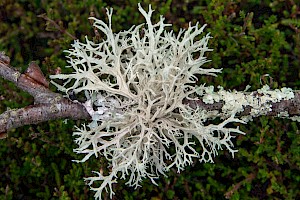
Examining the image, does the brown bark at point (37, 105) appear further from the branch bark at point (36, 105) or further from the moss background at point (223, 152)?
the moss background at point (223, 152)

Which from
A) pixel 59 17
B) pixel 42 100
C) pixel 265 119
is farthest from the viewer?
pixel 59 17

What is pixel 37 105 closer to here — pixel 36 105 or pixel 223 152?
pixel 36 105

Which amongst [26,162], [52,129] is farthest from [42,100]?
[26,162]

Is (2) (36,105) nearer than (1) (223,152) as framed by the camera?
Yes

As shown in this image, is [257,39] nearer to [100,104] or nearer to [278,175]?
[278,175]

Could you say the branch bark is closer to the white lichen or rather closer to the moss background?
the white lichen

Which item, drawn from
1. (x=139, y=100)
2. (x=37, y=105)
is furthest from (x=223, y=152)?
(x=37, y=105)
